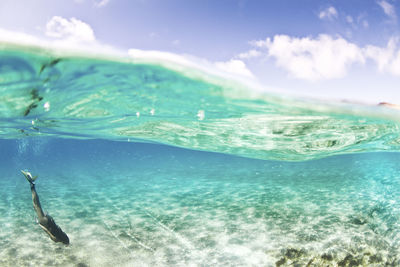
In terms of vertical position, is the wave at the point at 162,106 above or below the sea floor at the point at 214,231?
above

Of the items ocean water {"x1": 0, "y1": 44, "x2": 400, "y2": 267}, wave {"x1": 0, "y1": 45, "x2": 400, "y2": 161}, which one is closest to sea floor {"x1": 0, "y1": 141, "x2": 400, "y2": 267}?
ocean water {"x1": 0, "y1": 44, "x2": 400, "y2": 267}

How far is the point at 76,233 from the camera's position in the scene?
27.8ft

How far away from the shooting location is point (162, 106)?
11.4m

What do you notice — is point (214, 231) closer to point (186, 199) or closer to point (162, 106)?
point (186, 199)

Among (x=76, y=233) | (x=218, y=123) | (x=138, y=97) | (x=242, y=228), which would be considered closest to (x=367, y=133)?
(x=218, y=123)

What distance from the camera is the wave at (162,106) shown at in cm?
775

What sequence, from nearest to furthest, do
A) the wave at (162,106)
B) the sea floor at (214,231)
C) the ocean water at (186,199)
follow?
the sea floor at (214,231)
the ocean water at (186,199)
the wave at (162,106)

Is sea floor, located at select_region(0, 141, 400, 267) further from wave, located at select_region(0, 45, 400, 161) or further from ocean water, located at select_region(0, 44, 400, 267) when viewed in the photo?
wave, located at select_region(0, 45, 400, 161)

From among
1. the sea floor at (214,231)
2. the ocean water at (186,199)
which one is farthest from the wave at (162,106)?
the sea floor at (214,231)

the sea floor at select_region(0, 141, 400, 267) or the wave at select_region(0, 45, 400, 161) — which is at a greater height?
the wave at select_region(0, 45, 400, 161)

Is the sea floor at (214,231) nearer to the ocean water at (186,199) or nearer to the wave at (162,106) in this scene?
the ocean water at (186,199)

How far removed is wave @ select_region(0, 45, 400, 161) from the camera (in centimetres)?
775

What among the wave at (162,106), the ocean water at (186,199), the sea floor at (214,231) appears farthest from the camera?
the wave at (162,106)

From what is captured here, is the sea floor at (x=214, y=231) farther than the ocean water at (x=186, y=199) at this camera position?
No
